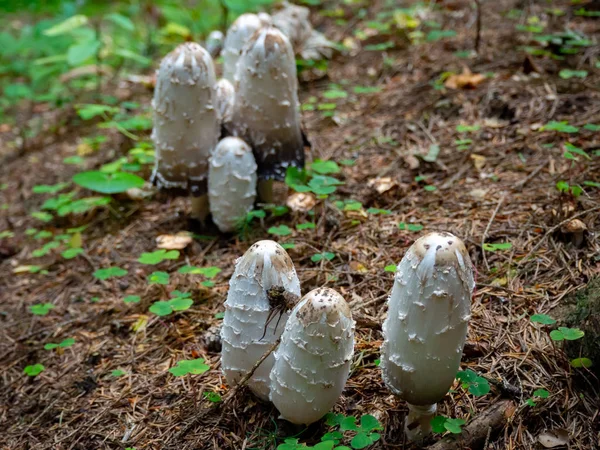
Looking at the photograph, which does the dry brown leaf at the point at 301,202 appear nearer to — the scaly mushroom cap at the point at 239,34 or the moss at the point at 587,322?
the scaly mushroom cap at the point at 239,34

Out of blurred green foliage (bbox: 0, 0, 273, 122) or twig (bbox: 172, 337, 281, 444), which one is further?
blurred green foliage (bbox: 0, 0, 273, 122)

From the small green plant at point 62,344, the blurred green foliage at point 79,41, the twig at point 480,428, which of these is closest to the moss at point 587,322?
the twig at point 480,428

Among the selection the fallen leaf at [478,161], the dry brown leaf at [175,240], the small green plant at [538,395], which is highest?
the small green plant at [538,395]

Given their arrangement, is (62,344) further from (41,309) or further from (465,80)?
(465,80)

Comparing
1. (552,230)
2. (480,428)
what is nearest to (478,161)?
(552,230)

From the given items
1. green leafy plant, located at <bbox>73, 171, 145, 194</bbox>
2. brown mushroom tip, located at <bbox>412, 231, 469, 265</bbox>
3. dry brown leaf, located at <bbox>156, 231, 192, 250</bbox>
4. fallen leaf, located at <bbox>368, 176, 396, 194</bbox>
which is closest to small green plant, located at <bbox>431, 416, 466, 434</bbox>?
brown mushroom tip, located at <bbox>412, 231, 469, 265</bbox>

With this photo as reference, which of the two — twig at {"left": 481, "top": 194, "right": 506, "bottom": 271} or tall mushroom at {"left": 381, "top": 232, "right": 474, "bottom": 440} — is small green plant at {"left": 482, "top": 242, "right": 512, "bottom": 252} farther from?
tall mushroom at {"left": 381, "top": 232, "right": 474, "bottom": 440}
